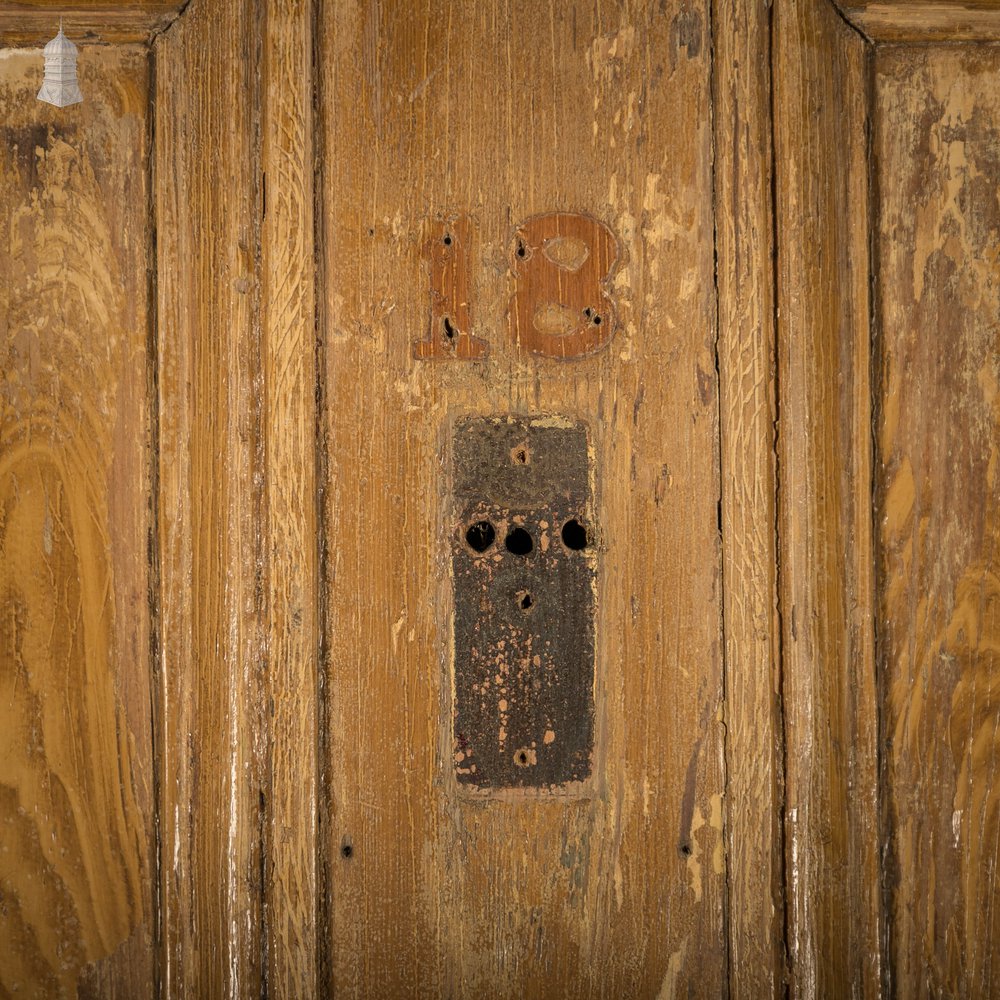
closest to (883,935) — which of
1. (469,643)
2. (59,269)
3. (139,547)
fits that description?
(469,643)

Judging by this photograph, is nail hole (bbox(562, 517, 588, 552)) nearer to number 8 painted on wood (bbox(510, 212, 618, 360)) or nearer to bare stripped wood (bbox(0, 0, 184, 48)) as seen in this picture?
number 8 painted on wood (bbox(510, 212, 618, 360))

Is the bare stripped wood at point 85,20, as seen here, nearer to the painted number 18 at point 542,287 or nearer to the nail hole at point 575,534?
the painted number 18 at point 542,287

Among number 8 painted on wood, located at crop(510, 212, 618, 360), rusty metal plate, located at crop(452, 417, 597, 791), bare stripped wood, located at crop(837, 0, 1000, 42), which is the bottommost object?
rusty metal plate, located at crop(452, 417, 597, 791)

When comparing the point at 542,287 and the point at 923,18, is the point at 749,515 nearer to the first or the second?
the point at 542,287

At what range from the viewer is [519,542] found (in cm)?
75

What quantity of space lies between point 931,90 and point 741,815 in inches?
23.7

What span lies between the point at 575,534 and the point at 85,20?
22.2 inches

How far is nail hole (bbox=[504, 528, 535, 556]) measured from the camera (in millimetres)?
753

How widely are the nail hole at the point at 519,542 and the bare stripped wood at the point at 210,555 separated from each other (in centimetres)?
20

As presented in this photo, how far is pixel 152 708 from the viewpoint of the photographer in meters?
0.76

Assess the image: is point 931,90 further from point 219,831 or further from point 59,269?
point 219,831

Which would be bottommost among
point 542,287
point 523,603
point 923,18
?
point 523,603

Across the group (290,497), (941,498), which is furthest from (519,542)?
(941,498)

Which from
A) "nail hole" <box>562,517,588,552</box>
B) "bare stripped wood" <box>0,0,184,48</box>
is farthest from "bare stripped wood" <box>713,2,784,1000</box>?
"bare stripped wood" <box>0,0,184,48</box>
